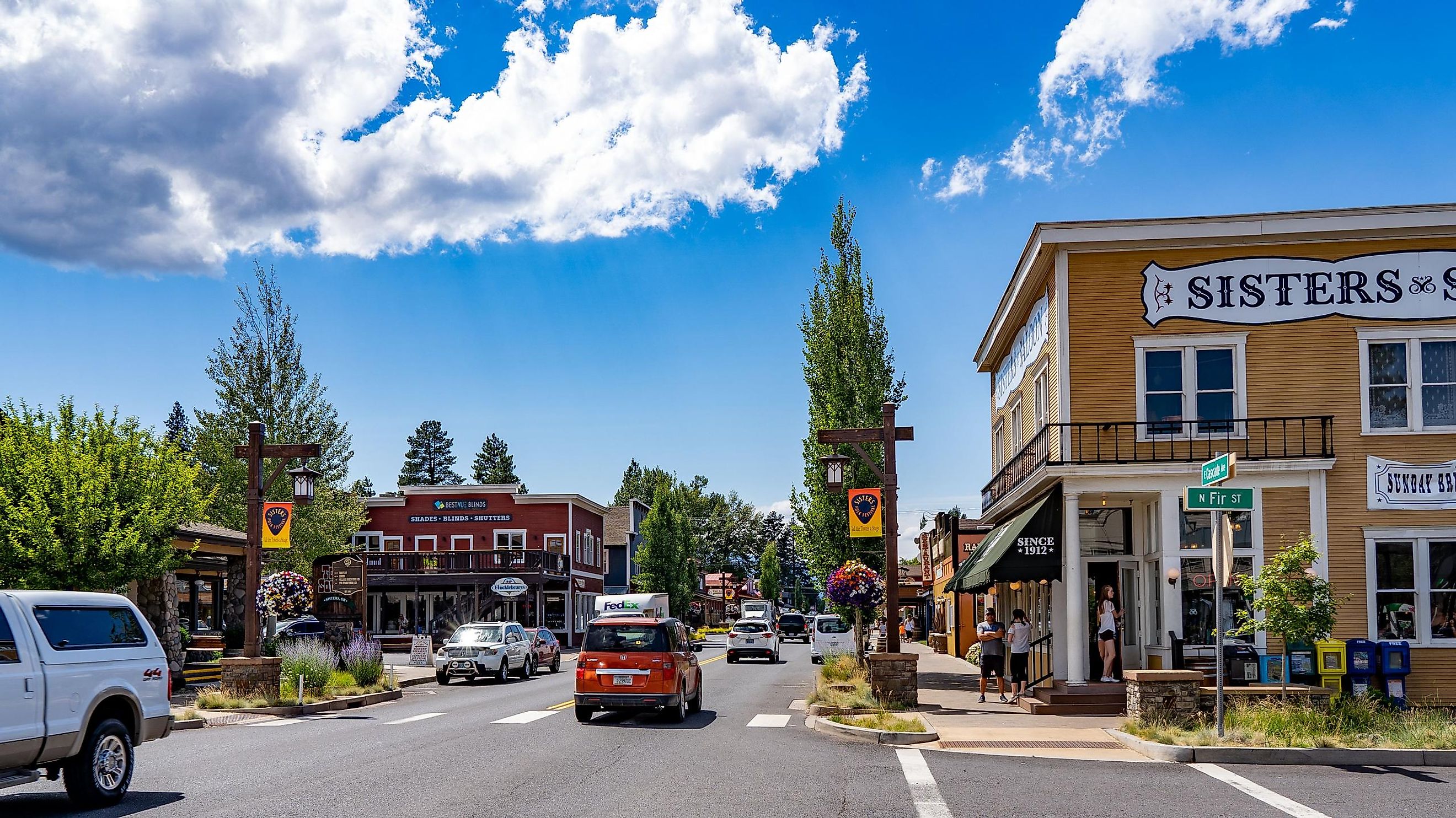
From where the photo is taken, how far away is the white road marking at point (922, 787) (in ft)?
35.2

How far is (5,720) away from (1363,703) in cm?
1627

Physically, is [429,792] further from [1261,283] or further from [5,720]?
[1261,283]

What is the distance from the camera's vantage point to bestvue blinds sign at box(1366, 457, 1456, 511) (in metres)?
20.9

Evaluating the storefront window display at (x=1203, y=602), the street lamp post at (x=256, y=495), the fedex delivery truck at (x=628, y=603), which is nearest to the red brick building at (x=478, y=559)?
the fedex delivery truck at (x=628, y=603)

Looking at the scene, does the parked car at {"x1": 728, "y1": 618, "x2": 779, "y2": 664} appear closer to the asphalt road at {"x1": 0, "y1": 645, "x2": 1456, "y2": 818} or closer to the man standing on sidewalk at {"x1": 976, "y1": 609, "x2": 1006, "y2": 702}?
the man standing on sidewalk at {"x1": 976, "y1": 609, "x2": 1006, "y2": 702}

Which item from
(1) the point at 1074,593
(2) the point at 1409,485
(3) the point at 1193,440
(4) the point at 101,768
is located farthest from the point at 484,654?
(2) the point at 1409,485

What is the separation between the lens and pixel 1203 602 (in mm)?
20875

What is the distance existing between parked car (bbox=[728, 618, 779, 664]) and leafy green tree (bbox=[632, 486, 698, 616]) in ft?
78.8

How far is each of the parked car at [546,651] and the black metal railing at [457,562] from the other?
1513 cm

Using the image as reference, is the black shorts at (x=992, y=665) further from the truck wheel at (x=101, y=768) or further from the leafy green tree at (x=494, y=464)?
the leafy green tree at (x=494, y=464)

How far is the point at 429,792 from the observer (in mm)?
11555

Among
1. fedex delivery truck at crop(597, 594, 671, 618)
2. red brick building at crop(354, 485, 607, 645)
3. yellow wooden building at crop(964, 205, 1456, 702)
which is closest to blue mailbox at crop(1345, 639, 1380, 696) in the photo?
yellow wooden building at crop(964, 205, 1456, 702)

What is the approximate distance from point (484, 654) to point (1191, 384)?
1967 cm

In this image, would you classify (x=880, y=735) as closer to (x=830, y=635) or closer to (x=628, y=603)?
(x=830, y=635)
